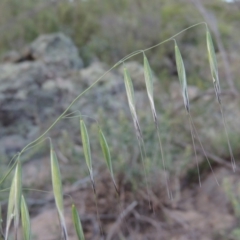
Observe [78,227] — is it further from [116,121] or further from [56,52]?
[56,52]

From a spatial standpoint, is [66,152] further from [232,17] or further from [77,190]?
[232,17]

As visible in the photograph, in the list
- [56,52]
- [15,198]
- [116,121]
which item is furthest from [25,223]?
[56,52]

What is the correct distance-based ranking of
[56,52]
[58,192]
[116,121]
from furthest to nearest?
[56,52] → [116,121] → [58,192]

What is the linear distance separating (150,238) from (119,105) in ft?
5.77

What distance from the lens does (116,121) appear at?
4461 millimetres

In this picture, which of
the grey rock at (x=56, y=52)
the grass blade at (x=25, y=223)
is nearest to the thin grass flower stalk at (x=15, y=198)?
the grass blade at (x=25, y=223)

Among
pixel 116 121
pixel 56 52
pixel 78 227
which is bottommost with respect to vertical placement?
pixel 116 121

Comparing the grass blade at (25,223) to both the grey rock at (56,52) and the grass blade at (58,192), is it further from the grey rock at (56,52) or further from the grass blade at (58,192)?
the grey rock at (56,52)

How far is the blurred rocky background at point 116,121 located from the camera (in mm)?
3311

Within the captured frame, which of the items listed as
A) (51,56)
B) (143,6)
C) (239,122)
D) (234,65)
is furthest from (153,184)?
(143,6)

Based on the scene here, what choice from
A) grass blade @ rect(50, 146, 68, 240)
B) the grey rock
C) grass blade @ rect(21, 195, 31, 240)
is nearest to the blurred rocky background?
the grey rock

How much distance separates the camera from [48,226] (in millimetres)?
3197

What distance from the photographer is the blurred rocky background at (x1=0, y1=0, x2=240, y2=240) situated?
10.9 ft

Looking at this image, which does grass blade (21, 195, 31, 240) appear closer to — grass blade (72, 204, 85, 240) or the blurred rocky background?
grass blade (72, 204, 85, 240)
